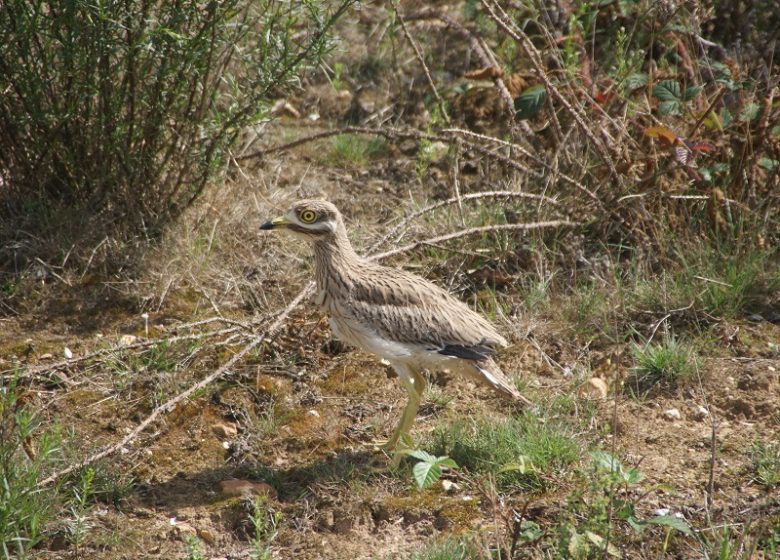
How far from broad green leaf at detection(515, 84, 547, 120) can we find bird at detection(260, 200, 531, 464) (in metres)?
1.39

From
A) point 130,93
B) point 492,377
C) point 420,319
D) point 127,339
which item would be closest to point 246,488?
point 420,319

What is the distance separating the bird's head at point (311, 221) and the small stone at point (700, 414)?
1919 mm

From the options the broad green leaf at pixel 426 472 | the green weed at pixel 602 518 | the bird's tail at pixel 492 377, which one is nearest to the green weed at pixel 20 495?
the broad green leaf at pixel 426 472

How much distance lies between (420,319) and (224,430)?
108 cm

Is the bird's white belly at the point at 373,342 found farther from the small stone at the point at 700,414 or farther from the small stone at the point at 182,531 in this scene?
the small stone at the point at 700,414

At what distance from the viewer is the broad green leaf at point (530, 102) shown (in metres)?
5.70

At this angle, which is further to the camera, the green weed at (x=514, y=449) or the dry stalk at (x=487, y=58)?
the dry stalk at (x=487, y=58)

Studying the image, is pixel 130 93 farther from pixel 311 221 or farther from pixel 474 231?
pixel 474 231

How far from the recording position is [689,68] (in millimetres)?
5797

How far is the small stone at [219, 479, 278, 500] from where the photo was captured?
4.34 meters

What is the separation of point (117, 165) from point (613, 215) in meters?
2.85

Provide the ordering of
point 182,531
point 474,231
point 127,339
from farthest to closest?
point 474,231 → point 127,339 → point 182,531

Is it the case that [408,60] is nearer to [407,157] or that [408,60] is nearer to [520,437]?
[407,157]

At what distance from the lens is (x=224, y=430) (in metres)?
4.83
